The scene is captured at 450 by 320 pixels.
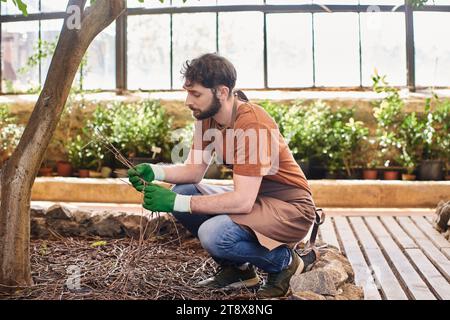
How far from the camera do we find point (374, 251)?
389 cm

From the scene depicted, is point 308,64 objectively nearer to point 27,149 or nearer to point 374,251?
point 374,251

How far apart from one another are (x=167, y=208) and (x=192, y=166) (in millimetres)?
440

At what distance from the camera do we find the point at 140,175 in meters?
2.79

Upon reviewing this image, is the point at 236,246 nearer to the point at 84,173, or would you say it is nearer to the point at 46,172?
the point at 84,173

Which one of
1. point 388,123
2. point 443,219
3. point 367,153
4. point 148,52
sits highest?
point 148,52

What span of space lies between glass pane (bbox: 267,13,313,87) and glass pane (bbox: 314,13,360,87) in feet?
0.41

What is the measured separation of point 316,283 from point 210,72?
3.02ft

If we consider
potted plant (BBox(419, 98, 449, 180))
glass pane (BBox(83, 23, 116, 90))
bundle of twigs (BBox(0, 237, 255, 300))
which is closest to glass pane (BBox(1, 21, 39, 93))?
glass pane (BBox(83, 23, 116, 90))

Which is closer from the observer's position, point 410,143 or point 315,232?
point 315,232

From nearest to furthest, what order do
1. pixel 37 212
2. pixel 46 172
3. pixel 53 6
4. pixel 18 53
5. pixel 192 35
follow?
pixel 37 212 < pixel 46 172 < pixel 192 35 < pixel 53 6 < pixel 18 53

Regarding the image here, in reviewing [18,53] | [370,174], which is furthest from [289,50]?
[18,53]

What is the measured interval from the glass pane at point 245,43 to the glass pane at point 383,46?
130 centimetres

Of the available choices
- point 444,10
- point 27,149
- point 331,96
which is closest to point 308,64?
point 331,96

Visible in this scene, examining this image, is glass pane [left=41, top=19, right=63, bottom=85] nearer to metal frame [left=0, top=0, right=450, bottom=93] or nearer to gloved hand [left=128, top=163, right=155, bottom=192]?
metal frame [left=0, top=0, right=450, bottom=93]
